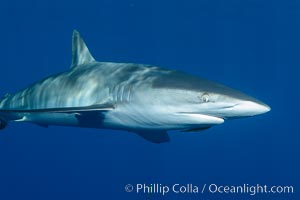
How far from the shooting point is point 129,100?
508 cm

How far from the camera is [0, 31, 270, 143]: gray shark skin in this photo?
13.8 feet

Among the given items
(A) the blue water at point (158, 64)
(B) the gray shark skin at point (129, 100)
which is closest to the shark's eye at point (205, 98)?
(B) the gray shark skin at point (129, 100)

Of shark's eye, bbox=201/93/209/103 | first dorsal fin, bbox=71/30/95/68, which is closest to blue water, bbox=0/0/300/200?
first dorsal fin, bbox=71/30/95/68

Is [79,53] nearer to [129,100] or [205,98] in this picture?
[129,100]

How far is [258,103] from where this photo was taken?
12.9 feet

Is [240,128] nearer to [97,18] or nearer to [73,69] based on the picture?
[97,18]

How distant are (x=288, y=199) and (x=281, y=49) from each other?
14.5 m

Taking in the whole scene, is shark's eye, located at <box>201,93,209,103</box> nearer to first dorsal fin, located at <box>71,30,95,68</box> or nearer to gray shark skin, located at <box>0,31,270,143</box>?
gray shark skin, located at <box>0,31,270,143</box>

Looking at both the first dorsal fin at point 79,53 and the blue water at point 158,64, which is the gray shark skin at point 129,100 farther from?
the blue water at point 158,64

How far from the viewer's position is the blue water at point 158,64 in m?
29.6

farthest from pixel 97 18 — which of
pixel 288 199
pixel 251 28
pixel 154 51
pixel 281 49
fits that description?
pixel 288 199

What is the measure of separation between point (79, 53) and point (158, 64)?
3117cm

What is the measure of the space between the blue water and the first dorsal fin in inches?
820

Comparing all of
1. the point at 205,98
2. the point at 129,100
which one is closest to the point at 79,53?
the point at 129,100
